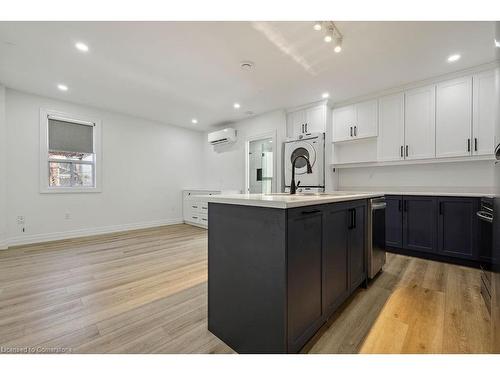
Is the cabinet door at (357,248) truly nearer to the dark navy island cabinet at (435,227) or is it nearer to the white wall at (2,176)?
the dark navy island cabinet at (435,227)

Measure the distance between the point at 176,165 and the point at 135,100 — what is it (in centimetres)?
201

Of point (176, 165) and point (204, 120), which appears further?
point (176, 165)

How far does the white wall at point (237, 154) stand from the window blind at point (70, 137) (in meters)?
2.70

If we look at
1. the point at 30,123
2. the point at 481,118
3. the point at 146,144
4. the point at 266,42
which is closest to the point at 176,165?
the point at 146,144

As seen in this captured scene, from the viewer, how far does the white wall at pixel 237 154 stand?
4613mm

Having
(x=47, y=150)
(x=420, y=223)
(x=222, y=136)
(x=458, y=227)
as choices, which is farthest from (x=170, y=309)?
(x=222, y=136)

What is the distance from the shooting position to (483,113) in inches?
110

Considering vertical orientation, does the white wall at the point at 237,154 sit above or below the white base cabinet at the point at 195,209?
above

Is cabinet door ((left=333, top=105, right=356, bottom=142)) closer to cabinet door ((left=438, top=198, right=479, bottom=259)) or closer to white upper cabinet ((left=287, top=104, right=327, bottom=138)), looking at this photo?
white upper cabinet ((left=287, top=104, right=327, bottom=138))

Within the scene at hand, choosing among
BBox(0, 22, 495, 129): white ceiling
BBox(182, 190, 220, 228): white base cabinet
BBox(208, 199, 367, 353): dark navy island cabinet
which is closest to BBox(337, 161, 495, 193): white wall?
BBox(0, 22, 495, 129): white ceiling

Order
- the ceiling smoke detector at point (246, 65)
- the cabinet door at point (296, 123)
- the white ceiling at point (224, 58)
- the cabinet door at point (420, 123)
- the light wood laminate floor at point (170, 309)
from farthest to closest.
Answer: the cabinet door at point (296, 123)
the cabinet door at point (420, 123)
the ceiling smoke detector at point (246, 65)
the white ceiling at point (224, 58)
the light wood laminate floor at point (170, 309)

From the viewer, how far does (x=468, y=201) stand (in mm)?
2678

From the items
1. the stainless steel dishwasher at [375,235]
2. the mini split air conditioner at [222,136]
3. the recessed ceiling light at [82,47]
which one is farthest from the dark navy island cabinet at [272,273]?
the mini split air conditioner at [222,136]

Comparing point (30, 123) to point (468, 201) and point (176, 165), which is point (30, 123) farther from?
point (468, 201)
